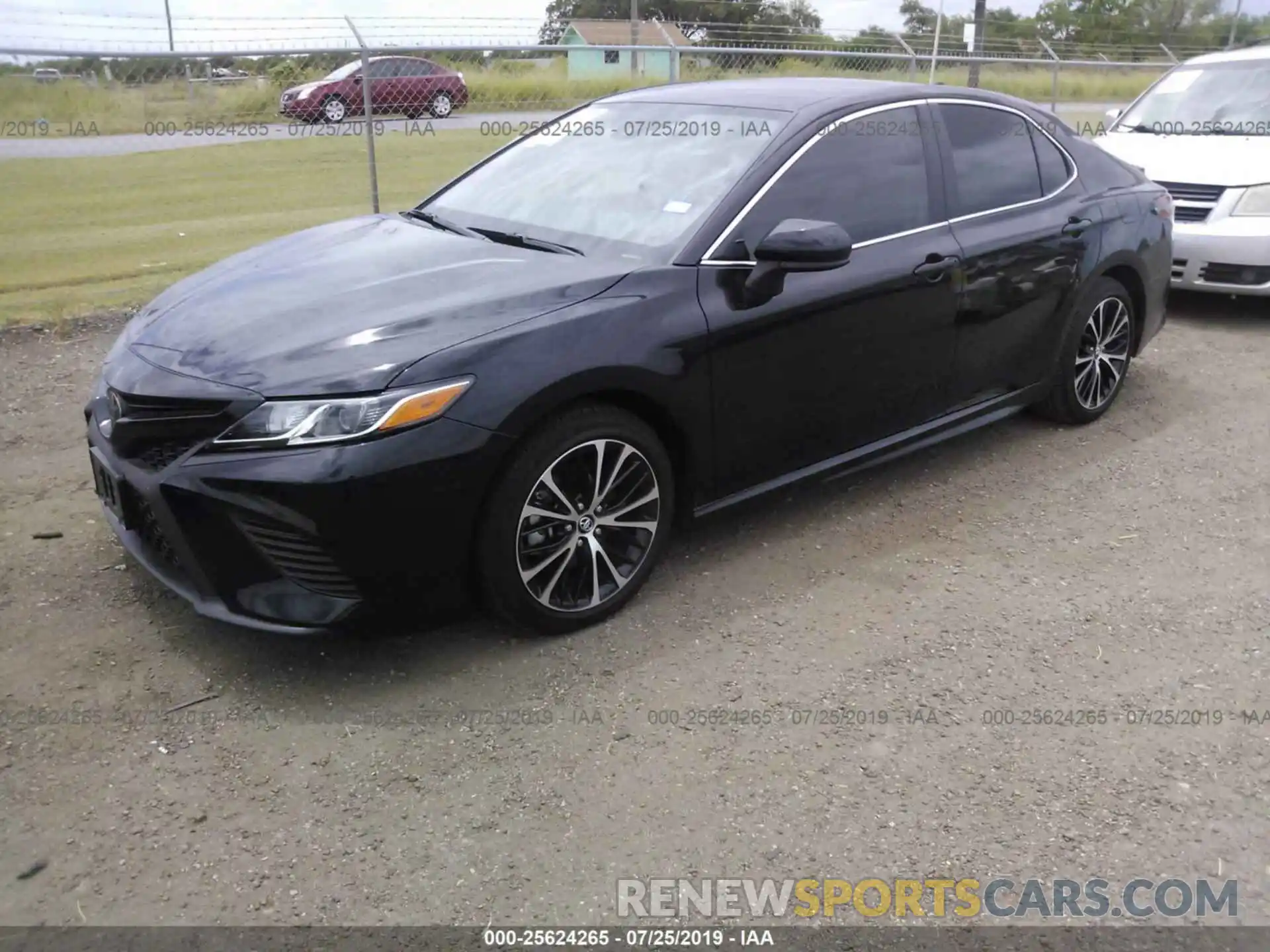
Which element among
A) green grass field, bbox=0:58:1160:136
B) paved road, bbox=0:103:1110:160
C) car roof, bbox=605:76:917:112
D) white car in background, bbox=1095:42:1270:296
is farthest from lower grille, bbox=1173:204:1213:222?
paved road, bbox=0:103:1110:160

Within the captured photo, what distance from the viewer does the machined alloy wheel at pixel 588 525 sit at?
3410 mm

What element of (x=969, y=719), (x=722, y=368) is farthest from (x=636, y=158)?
(x=969, y=719)

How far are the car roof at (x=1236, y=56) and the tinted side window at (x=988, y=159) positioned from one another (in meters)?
5.23

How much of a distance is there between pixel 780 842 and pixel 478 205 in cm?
287

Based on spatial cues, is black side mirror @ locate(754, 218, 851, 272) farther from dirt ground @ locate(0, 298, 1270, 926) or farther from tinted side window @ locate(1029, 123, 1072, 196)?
tinted side window @ locate(1029, 123, 1072, 196)

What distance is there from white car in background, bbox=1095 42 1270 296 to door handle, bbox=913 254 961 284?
3.14 meters

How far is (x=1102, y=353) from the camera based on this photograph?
5.44 meters

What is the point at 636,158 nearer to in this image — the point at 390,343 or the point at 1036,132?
the point at 390,343

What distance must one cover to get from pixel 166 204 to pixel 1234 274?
32.3 ft

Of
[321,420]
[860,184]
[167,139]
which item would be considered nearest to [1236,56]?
[860,184]

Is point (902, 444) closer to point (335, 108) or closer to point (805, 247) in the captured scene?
point (805, 247)

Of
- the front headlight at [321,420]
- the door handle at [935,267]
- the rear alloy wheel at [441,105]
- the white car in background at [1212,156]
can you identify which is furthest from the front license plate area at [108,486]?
the rear alloy wheel at [441,105]

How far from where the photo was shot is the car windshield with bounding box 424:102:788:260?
3932mm

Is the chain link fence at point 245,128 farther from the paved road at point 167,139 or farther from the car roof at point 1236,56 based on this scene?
the car roof at point 1236,56
